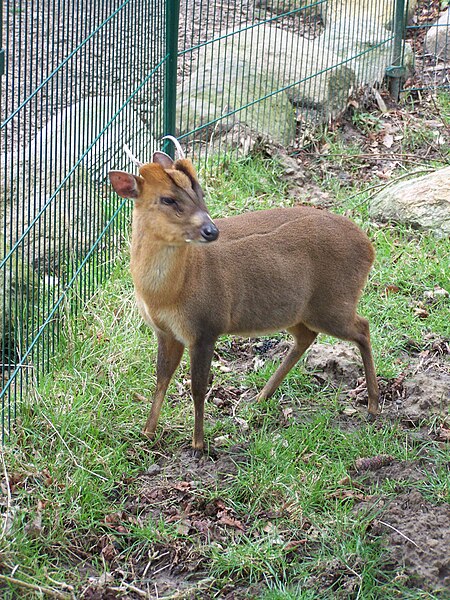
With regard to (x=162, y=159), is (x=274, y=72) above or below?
→ below

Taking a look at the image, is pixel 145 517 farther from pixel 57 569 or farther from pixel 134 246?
pixel 134 246

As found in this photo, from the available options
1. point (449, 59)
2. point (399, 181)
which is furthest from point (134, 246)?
point (449, 59)

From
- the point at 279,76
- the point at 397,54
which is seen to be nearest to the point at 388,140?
the point at 279,76

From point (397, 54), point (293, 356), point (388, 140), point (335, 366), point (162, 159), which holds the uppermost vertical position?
point (162, 159)

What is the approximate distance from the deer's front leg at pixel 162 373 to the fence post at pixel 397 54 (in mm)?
6148

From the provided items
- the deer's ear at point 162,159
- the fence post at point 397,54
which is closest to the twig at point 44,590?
the deer's ear at point 162,159

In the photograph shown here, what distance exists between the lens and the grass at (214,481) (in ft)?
14.1

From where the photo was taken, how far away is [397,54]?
34.7 feet

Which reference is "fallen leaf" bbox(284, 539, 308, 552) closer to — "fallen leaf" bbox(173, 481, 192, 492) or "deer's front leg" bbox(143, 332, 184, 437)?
"fallen leaf" bbox(173, 481, 192, 492)

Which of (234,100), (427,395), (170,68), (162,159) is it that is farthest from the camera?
(234,100)

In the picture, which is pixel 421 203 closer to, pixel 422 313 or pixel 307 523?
pixel 422 313

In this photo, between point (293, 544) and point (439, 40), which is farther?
point (439, 40)

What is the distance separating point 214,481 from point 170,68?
3.88 meters

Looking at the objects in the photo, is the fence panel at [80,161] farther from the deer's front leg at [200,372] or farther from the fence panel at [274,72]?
the fence panel at [274,72]
